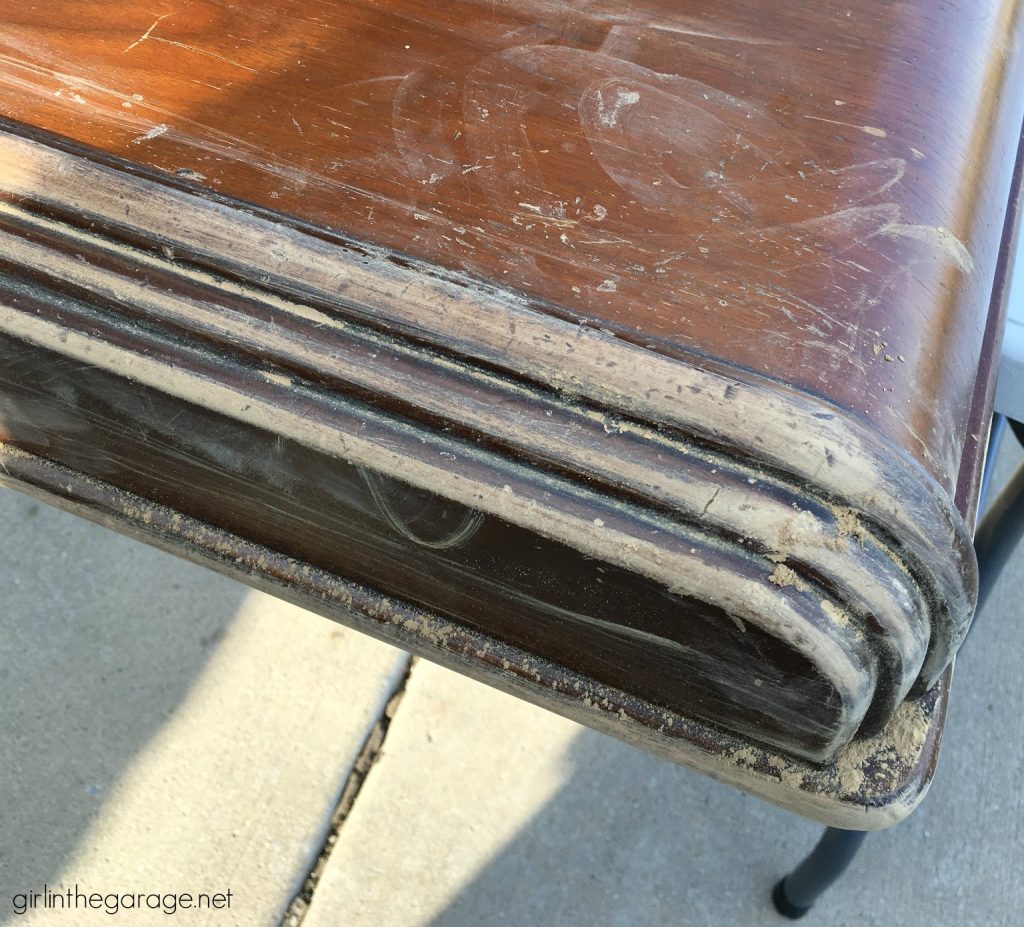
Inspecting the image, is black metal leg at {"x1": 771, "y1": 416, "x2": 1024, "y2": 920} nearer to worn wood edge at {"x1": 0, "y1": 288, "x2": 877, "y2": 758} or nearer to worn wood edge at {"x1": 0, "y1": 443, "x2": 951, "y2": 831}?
worn wood edge at {"x1": 0, "y1": 443, "x2": 951, "y2": 831}

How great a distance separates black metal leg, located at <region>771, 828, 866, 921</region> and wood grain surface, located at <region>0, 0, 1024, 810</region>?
0.42m

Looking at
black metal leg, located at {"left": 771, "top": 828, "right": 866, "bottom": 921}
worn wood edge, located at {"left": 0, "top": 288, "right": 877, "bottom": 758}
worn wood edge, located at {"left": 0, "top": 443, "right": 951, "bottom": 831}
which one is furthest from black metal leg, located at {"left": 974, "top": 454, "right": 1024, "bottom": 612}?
worn wood edge, located at {"left": 0, "top": 288, "right": 877, "bottom": 758}

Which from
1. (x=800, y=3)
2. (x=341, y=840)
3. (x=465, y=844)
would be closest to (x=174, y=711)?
(x=341, y=840)

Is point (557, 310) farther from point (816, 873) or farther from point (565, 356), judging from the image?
point (816, 873)

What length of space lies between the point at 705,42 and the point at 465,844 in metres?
0.94

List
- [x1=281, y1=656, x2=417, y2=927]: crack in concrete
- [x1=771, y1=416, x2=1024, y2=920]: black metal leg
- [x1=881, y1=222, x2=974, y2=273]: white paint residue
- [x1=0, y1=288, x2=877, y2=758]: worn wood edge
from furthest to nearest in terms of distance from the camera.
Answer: [x1=281, y1=656, x2=417, y2=927]: crack in concrete → [x1=771, y1=416, x2=1024, y2=920]: black metal leg → [x1=881, y1=222, x2=974, y2=273]: white paint residue → [x1=0, y1=288, x2=877, y2=758]: worn wood edge

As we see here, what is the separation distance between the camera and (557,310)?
578mm

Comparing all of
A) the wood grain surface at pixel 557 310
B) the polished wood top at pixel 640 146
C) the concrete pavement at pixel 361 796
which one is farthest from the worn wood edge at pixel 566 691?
the concrete pavement at pixel 361 796

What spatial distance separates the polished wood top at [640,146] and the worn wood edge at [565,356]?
2 centimetres

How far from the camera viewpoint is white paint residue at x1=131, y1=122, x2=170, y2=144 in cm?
65

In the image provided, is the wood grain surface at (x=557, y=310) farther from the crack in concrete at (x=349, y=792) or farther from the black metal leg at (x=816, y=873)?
the crack in concrete at (x=349, y=792)

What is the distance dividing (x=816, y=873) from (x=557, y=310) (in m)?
0.80

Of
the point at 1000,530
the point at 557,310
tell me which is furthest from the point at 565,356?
the point at 1000,530

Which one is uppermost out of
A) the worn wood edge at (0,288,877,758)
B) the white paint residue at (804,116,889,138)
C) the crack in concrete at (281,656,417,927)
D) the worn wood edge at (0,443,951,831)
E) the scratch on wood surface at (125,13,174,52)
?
the white paint residue at (804,116,889,138)
